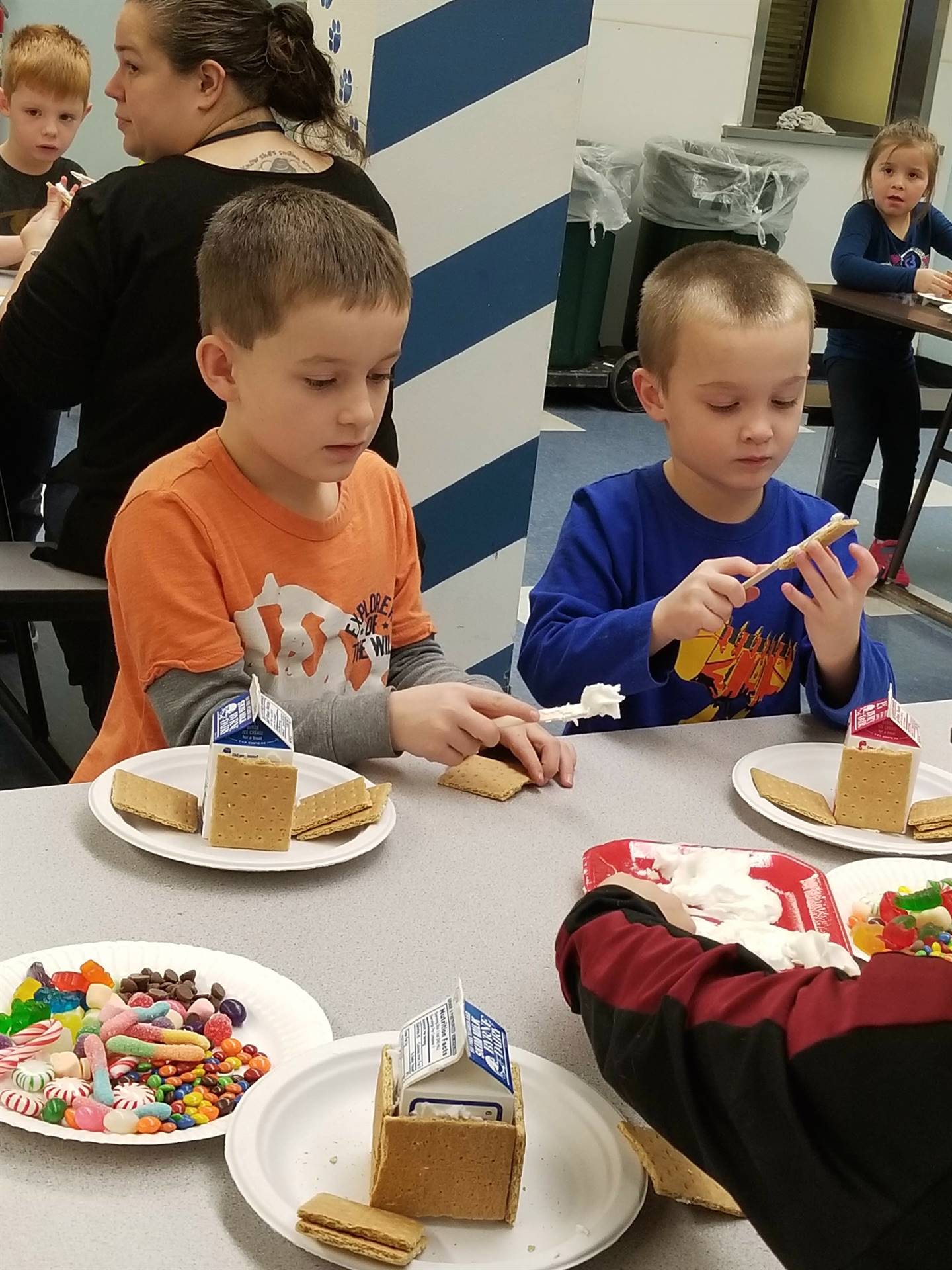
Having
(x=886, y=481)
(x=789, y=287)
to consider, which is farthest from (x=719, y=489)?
(x=886, y=481)

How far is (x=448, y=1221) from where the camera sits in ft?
2.57

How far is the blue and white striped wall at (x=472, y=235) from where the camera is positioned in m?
2.34

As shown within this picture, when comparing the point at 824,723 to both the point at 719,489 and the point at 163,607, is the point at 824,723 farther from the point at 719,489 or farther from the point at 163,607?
the point at 163,607

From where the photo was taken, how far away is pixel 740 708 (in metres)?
1.73

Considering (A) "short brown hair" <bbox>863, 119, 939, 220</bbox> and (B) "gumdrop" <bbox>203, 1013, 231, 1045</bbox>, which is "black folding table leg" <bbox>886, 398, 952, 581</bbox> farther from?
(B) "gumdrop" <bbox>203, 1013, 231, 1045</bbox>

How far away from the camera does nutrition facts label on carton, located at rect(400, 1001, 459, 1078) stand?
77 cm

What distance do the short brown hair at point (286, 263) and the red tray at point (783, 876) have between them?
58 centimetres

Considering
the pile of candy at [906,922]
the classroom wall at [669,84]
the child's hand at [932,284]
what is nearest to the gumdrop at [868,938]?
the pile of candy at [906,922]

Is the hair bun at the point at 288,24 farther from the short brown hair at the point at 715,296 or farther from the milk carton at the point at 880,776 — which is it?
the milk carton at the point at 880,776

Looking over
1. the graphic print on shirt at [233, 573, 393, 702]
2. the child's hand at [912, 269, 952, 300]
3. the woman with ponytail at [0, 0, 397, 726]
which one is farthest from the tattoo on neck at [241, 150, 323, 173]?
the child's hand at [912, 269, 952, 300]

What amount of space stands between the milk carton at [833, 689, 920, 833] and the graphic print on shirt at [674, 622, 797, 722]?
0.35m

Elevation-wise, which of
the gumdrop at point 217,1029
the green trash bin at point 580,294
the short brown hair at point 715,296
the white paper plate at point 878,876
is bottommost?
the green trash bin at point 580,294

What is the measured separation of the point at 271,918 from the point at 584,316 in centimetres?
560

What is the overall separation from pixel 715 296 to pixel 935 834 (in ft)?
2.26
